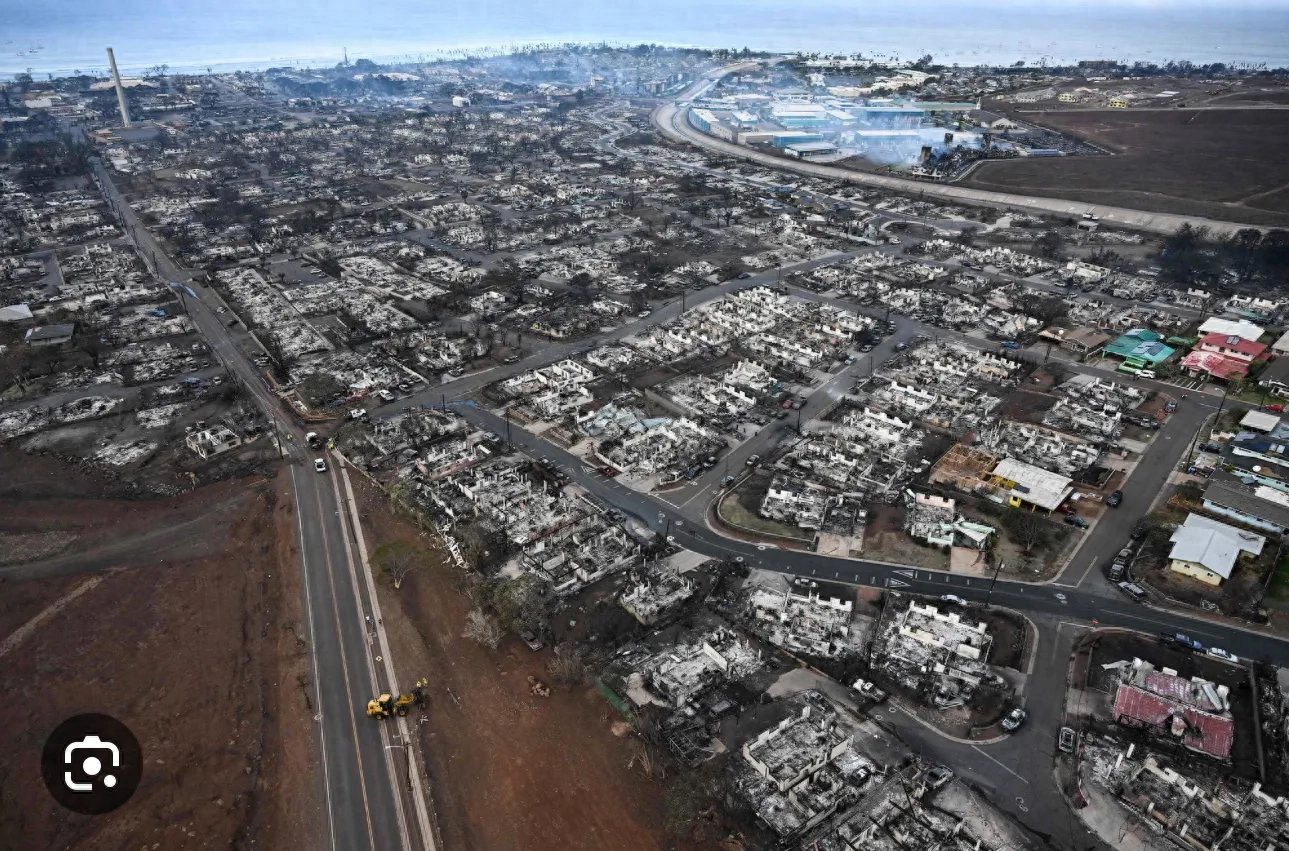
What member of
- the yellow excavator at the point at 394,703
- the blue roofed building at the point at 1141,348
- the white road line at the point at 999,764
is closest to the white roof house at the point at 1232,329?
the blue roofed building at the point at 1141,348

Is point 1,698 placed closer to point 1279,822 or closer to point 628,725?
point 628,725

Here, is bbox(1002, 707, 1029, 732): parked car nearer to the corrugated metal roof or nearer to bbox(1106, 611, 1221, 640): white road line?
the corrugated metal roof

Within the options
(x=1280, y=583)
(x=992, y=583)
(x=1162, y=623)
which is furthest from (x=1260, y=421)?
(x=992, y=583)

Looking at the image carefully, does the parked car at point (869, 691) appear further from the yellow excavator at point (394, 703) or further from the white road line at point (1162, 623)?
the yellow excavator at point (394, 703)

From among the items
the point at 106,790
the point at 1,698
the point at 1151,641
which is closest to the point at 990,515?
the point at 1151,641

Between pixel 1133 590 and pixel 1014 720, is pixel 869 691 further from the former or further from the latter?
pixel 1133 590
